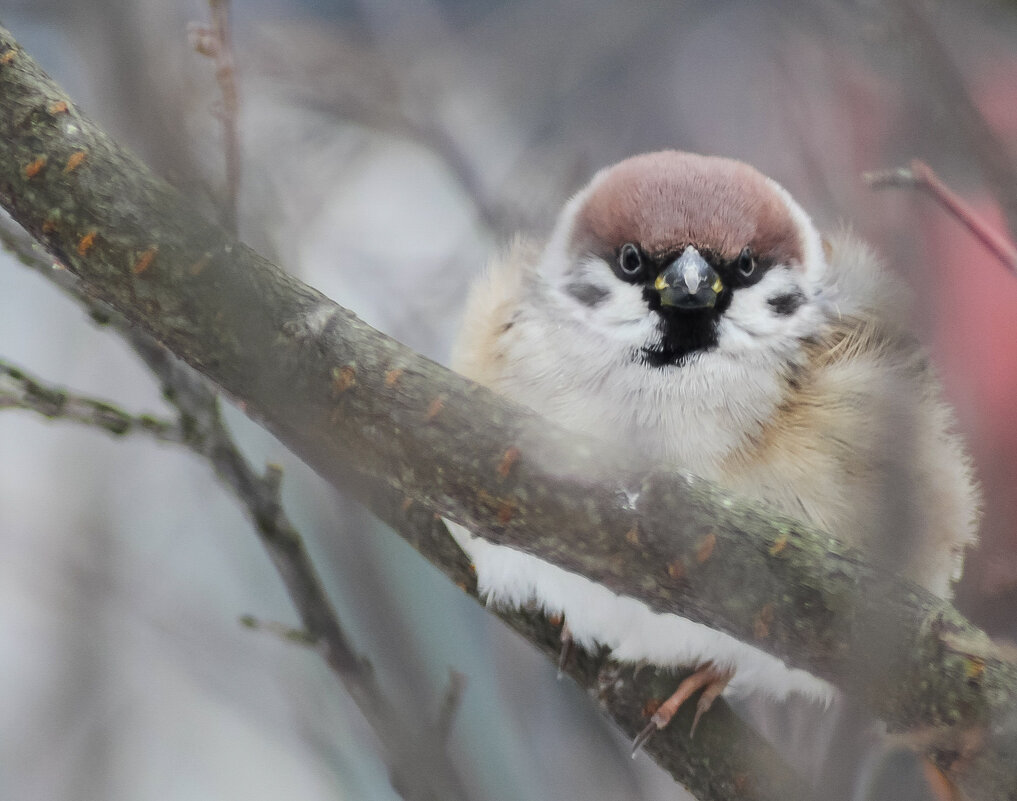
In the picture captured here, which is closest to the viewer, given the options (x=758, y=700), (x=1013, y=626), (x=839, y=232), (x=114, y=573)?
(x=1013, y=626)

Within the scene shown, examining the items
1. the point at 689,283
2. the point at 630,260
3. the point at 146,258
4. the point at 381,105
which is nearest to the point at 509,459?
the point at 146,258

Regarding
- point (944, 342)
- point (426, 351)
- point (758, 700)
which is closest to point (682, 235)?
point (944, 342)

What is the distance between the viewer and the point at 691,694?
1.68 m

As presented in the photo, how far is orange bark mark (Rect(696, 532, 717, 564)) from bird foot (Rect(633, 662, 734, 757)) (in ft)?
2.15

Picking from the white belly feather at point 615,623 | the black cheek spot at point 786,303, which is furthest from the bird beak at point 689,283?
the white belly feather at point 615,623

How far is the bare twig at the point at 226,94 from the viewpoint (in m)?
1.15

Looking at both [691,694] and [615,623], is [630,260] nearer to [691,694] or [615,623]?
[615,623]

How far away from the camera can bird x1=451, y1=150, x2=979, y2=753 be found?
158 centimetres

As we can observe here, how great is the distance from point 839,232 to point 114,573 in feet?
6.32

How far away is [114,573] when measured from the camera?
104 inches

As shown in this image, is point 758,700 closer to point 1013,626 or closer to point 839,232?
point 1013,626

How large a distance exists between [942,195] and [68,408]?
1.12m

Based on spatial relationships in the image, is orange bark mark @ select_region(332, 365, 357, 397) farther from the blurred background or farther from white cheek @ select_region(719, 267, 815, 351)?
white cheek @ select_region(719, 267, 815, 351)

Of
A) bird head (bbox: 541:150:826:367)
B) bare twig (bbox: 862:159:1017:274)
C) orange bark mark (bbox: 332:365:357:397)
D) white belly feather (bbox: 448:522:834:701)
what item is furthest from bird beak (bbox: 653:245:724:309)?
orange bark mark (bbox: 332:365:357:397)
